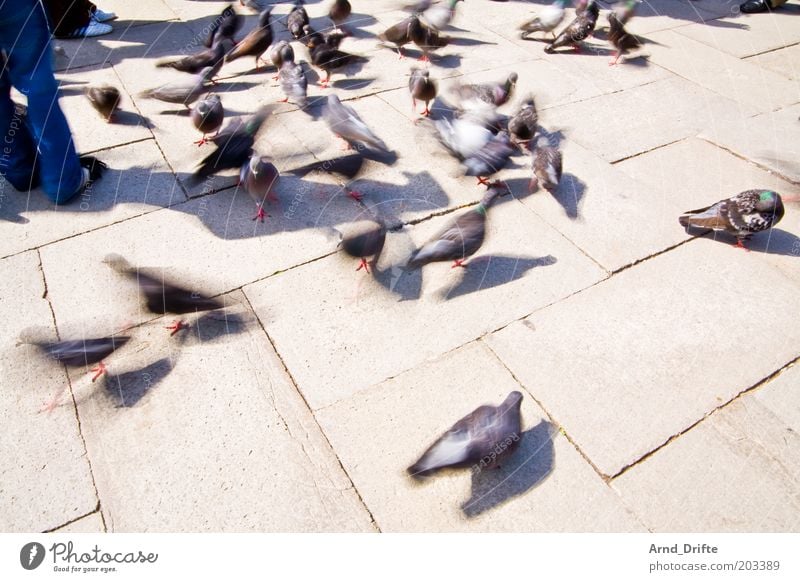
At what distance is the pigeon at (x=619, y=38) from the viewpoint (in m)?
6.72

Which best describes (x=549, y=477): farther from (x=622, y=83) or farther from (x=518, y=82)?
(x=622, y=83)

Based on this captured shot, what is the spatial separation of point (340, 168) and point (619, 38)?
4546 mm

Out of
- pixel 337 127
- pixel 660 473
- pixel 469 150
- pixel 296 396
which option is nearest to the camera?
pixel 660 473

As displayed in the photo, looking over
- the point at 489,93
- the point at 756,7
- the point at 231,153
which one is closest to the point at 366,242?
→ the point at 231,153

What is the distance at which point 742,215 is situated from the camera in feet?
13.1

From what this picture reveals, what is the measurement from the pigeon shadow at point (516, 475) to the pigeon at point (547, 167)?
2.34 meters

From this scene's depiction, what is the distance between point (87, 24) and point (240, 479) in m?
7.27

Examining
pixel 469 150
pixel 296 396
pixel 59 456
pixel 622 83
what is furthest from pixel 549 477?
pixel 622 83

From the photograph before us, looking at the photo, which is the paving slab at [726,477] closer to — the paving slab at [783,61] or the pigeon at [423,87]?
the pigeon at [423,87]

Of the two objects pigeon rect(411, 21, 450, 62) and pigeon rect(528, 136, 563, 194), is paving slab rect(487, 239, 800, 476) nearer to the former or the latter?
pigeon rect(528, 136, 563, 194)

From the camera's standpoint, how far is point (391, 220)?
435cm

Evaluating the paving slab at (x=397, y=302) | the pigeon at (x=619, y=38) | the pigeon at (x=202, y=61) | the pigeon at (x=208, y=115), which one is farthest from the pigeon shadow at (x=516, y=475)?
the pigeon at (x=619, y=38)

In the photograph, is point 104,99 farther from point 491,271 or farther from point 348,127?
point 491,271

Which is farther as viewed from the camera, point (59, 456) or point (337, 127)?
point (337, 127)
